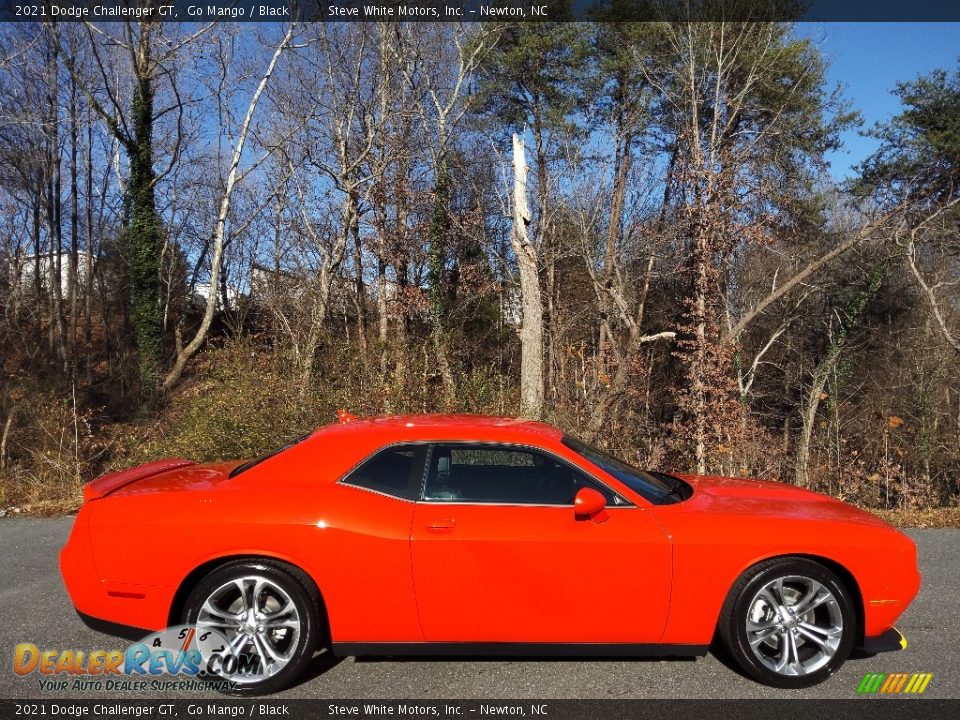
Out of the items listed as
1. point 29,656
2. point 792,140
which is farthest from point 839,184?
point 29,656

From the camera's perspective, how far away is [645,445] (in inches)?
411

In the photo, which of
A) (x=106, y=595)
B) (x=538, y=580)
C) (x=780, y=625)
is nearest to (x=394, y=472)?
(x=538, y=580)

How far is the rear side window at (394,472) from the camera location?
11.4ft

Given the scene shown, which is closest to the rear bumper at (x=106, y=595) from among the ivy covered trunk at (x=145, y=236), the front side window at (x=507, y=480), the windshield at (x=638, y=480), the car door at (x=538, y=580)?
the car door at (x=538, y=580)

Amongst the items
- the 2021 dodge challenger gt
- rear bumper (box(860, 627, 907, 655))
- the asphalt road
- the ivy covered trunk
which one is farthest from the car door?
the ivy covered trunk

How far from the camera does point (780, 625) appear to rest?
3.32 meters

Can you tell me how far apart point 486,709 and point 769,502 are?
6.46 feet

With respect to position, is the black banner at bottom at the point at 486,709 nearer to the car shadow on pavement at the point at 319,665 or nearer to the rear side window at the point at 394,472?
the car shadow on pavement at the point at 319,665

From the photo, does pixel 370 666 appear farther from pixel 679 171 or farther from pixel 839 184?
pixel 839 184

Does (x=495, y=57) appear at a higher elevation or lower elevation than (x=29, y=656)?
higher

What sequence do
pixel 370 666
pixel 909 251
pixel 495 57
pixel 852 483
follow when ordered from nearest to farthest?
pixel 370 666 → pixel 852 483 → pixel 909 251 → pixel 495 57

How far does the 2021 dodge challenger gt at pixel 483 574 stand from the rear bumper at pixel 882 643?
0.01 meters

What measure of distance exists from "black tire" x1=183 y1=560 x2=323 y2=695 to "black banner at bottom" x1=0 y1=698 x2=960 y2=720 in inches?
5.4

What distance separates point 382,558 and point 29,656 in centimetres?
210
